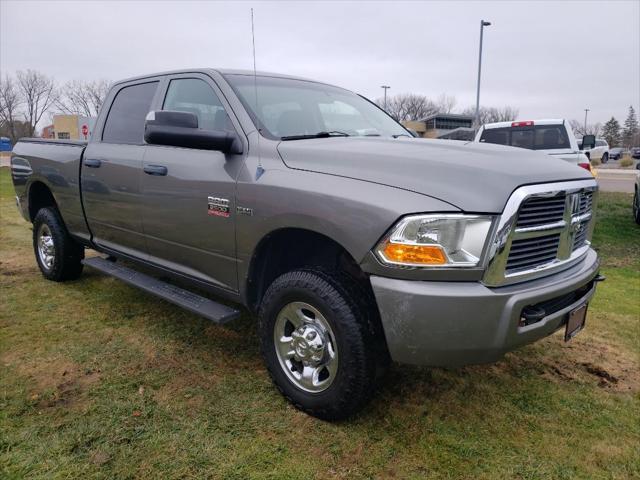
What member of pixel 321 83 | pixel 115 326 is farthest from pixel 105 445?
pixel 321 83

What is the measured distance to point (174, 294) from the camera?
3.43m

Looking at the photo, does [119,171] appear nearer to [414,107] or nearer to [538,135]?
[538,135]

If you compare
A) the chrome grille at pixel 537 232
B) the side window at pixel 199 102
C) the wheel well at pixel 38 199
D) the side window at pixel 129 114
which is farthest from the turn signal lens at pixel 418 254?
the wheel well at pixel 38 199

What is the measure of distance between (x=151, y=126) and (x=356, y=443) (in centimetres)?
204

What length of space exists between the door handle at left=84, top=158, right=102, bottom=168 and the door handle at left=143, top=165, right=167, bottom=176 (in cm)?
77

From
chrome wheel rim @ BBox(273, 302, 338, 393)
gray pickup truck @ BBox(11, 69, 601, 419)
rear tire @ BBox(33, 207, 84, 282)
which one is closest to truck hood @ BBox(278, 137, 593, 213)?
gray pickup truck @ BBox(11, 69, 601, 419)

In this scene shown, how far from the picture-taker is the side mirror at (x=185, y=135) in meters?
2.76

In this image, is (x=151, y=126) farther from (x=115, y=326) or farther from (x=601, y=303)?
(x=601, y=303)

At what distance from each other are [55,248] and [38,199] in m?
0.81

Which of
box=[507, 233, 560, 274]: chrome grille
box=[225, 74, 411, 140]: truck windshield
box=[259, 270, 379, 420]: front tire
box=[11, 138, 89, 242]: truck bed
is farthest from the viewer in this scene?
box=[11, 138, 89, 242]: truck bed

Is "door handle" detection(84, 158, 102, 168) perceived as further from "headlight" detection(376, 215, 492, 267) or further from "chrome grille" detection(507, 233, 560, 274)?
"chrome grille" detection(507, 233, 560, 274)

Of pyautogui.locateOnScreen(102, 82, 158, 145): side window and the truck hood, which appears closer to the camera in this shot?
the truck hood

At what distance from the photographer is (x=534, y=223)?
233cm

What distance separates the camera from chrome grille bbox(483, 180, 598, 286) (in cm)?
216
